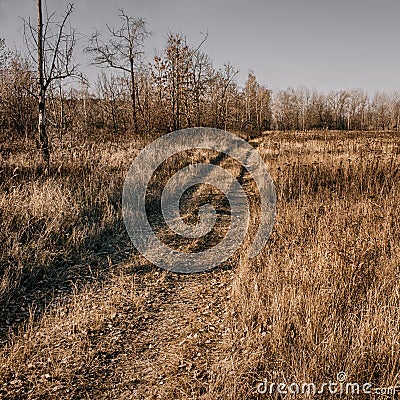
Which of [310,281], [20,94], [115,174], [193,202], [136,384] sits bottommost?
[136,384]

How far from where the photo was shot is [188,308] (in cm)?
397

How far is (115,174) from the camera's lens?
858 centimetres

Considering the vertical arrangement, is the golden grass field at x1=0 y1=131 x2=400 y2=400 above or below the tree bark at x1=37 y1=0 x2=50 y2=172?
below

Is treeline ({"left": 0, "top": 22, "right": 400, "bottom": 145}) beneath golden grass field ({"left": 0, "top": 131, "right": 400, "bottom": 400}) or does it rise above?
above

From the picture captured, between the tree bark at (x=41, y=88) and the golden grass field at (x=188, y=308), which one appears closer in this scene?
the golden grass field at (x=188, y=308)

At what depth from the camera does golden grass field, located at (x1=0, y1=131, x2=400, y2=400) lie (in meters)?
2.68

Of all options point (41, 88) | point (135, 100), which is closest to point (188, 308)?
point (41, 88)

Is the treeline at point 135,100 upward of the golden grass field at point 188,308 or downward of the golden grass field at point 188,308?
upward

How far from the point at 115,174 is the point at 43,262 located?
4.25 m

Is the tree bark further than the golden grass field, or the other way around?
the tree bark

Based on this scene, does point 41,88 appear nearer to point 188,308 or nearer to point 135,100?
point 188,308

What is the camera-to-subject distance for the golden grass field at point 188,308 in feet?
8.79

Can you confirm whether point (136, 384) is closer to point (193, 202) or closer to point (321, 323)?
point (321, 323)

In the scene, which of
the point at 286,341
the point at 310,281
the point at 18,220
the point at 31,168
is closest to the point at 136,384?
the point at 286,341
